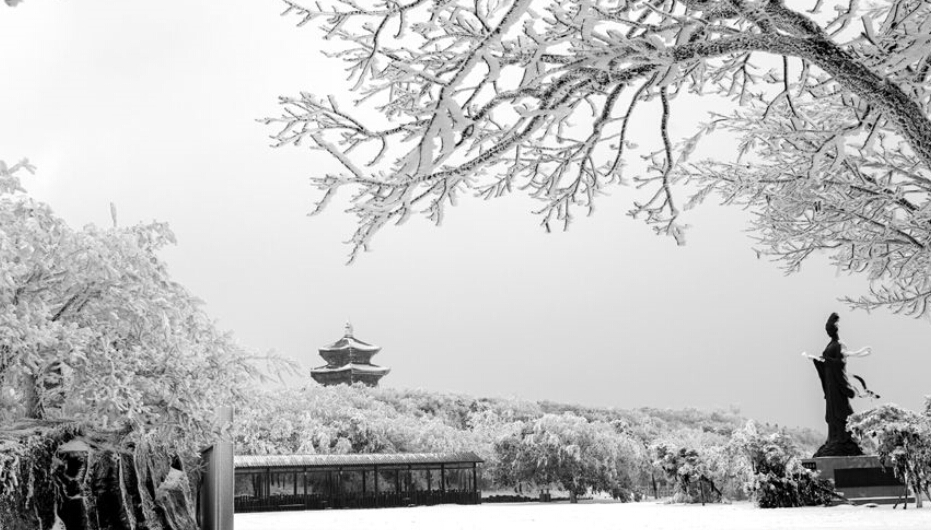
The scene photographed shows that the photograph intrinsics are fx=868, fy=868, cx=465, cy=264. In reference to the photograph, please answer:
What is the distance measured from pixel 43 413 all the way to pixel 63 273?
160 centimetres

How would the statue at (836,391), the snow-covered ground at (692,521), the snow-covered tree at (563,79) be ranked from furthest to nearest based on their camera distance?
the statue at (836,391) → the snow-covered ground at (692,521) → the snow-covered tree at (563,79)

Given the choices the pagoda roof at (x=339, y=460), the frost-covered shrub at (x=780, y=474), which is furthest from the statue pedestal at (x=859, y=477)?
the pagoda roof at (x=339, y=460)

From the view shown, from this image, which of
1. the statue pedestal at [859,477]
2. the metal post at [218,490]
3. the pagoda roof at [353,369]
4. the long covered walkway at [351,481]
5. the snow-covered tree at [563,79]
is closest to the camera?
the snow-covered tree at [563,79]

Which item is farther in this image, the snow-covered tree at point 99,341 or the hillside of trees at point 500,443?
the hillside of trees at point 500,443

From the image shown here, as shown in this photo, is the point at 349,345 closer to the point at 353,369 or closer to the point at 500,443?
the point at 353,369

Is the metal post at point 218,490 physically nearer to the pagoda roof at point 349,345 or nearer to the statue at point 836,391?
the statue at point 836,391

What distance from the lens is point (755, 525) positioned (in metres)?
11.5

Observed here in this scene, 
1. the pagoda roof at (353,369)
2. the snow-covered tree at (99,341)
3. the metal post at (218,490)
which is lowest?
the metal post at (218,490)

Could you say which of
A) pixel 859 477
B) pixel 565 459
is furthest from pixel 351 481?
pixel 859 477

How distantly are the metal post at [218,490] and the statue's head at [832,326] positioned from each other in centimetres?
1252

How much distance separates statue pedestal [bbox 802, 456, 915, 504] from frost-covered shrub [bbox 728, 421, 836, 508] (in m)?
0.75

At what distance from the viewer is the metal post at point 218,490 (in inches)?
426

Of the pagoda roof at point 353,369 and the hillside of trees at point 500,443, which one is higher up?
the pagoda roof at point 353,369

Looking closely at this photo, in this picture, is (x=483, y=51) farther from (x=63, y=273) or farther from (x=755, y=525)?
(x=755, y=525)
